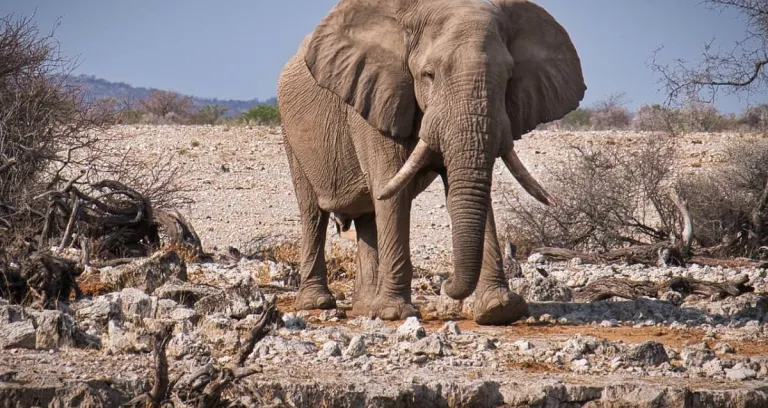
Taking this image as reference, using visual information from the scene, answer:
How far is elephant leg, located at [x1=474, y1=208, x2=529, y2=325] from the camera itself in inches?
355

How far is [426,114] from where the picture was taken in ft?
28.6

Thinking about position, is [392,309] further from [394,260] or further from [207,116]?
[207,116]

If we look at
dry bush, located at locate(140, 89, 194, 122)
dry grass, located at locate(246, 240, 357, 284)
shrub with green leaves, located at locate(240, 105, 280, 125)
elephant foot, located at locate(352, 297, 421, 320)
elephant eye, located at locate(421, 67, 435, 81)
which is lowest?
elephant foot, located at locate(352, 297, 421, 320)

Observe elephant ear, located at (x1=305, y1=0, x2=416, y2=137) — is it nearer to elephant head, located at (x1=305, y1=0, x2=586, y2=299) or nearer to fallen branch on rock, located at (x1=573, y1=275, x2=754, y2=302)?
elephant head, located at (x1=305, y1=0, x2=586, y2=299)

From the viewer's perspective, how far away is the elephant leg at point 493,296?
901cm

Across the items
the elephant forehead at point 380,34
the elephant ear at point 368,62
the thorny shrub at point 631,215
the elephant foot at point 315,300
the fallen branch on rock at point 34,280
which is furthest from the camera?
the thorny shrub at point 631,215

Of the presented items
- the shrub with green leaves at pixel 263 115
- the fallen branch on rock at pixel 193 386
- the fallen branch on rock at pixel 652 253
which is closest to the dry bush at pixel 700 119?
the shrub with green leaves at pixel 263 115

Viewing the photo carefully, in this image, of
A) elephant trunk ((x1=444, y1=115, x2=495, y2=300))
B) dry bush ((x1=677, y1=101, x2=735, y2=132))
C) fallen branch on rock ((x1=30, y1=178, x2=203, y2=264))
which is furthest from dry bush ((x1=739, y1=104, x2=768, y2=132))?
elephant trunk ((x1=444, y1=115, x2=495, y2=300))

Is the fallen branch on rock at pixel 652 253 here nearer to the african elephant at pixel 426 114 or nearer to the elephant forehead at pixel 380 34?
the african elephant at pixel 426 114

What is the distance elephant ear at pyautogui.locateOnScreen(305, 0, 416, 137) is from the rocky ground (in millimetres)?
1431

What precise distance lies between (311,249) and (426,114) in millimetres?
2481

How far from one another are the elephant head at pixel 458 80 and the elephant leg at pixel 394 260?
0.18 m

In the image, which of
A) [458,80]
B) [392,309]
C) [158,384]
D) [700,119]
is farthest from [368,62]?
[700,119]

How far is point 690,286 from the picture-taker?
1097 cm
